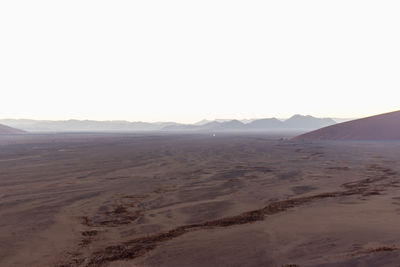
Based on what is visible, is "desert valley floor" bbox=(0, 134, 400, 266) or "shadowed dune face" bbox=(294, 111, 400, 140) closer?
"desert valley floor" bbox=(0, 134, 400, 266)

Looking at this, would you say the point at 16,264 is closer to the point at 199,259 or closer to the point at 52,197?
the point at 199,259

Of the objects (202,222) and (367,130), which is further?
(367,130)

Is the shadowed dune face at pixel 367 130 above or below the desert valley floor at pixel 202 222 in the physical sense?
above

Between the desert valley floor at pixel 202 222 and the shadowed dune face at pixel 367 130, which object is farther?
the shadowed dune face at pixel 367 130

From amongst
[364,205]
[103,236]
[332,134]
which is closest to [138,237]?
[103,236]

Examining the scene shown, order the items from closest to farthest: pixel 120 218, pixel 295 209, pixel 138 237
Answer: pixel 138 237, pixel 120 218, pixel 295 209

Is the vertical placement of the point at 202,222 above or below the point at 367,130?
below

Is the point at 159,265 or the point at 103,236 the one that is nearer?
the point at 159,265

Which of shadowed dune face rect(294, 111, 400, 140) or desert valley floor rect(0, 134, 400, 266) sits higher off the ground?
shadowed dune face rect(294, 111, 400, 140)
